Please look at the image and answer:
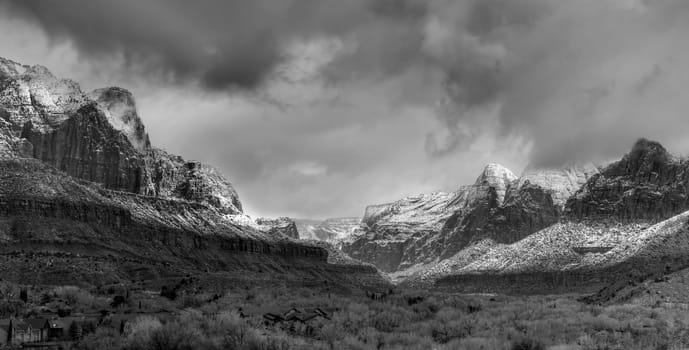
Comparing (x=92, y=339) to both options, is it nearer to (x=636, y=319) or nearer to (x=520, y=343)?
(x=520, y=343)

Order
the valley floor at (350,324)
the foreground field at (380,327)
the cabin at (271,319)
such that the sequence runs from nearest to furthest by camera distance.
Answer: the foreground field at (380,327) → the valley floor at (350,324) → the cabin at (271,319)

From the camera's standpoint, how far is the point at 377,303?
336 ft

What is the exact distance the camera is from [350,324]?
80.8 metres

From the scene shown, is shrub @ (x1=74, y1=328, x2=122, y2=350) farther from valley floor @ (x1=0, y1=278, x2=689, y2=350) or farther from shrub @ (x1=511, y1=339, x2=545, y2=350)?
shrub @ (x1=511, y1=339, x2=545, y2=350)

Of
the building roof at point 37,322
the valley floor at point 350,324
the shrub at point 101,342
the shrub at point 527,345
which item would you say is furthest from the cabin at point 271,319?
the shrub at point 527,345

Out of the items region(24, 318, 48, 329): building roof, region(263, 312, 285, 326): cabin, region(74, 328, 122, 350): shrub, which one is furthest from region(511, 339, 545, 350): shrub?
region(24, 318, 48, 329): building roof

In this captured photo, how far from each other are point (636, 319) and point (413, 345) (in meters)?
20.8

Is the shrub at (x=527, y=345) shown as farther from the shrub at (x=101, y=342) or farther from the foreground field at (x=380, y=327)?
the shrub at (x=101, y=342)

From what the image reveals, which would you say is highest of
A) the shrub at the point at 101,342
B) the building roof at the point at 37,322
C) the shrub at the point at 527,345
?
the building roof at the point at 37,322

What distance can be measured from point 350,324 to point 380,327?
2583mm

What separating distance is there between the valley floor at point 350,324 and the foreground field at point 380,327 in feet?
0.29

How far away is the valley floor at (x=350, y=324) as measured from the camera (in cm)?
6475

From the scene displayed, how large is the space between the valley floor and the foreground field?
0.09 metres

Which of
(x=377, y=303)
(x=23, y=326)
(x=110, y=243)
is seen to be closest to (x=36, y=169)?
(x=110, y=243)
